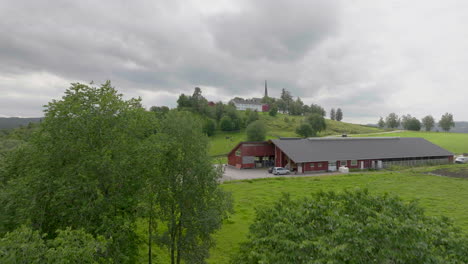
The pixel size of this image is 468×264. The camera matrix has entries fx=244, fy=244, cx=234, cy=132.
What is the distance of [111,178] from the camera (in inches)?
434

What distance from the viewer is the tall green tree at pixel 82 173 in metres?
10.0

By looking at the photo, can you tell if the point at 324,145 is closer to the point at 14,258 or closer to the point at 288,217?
the point at 288,217

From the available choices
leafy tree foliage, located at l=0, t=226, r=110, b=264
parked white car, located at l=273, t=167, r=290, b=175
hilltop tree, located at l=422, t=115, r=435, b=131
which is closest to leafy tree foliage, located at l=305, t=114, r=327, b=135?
parked white car, located at l=273, t=167, r=290, b=175

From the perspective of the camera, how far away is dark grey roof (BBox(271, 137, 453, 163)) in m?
49.5

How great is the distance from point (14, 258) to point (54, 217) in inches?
222

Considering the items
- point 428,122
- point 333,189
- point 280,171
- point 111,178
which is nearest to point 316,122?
point 280,171

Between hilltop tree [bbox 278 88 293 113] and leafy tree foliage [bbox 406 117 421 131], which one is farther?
hilltop tree [bbox 278 88 293 113]

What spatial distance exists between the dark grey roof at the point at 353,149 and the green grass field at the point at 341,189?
25.2 ft

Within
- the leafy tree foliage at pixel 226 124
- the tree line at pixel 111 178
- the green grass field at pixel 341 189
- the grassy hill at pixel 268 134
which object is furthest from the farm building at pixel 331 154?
the leafy tree foliage at pixel 226 124

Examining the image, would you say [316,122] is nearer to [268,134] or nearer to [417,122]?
[268,134]

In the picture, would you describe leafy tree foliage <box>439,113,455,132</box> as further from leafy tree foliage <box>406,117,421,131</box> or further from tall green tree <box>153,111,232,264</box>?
tall green tree <box>153,111,232,264</box>

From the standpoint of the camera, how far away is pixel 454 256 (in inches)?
272

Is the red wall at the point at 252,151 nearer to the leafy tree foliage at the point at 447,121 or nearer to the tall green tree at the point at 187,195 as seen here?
the tall green tree at the point at 187,195

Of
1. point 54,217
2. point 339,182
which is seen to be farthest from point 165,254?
point 339,182
